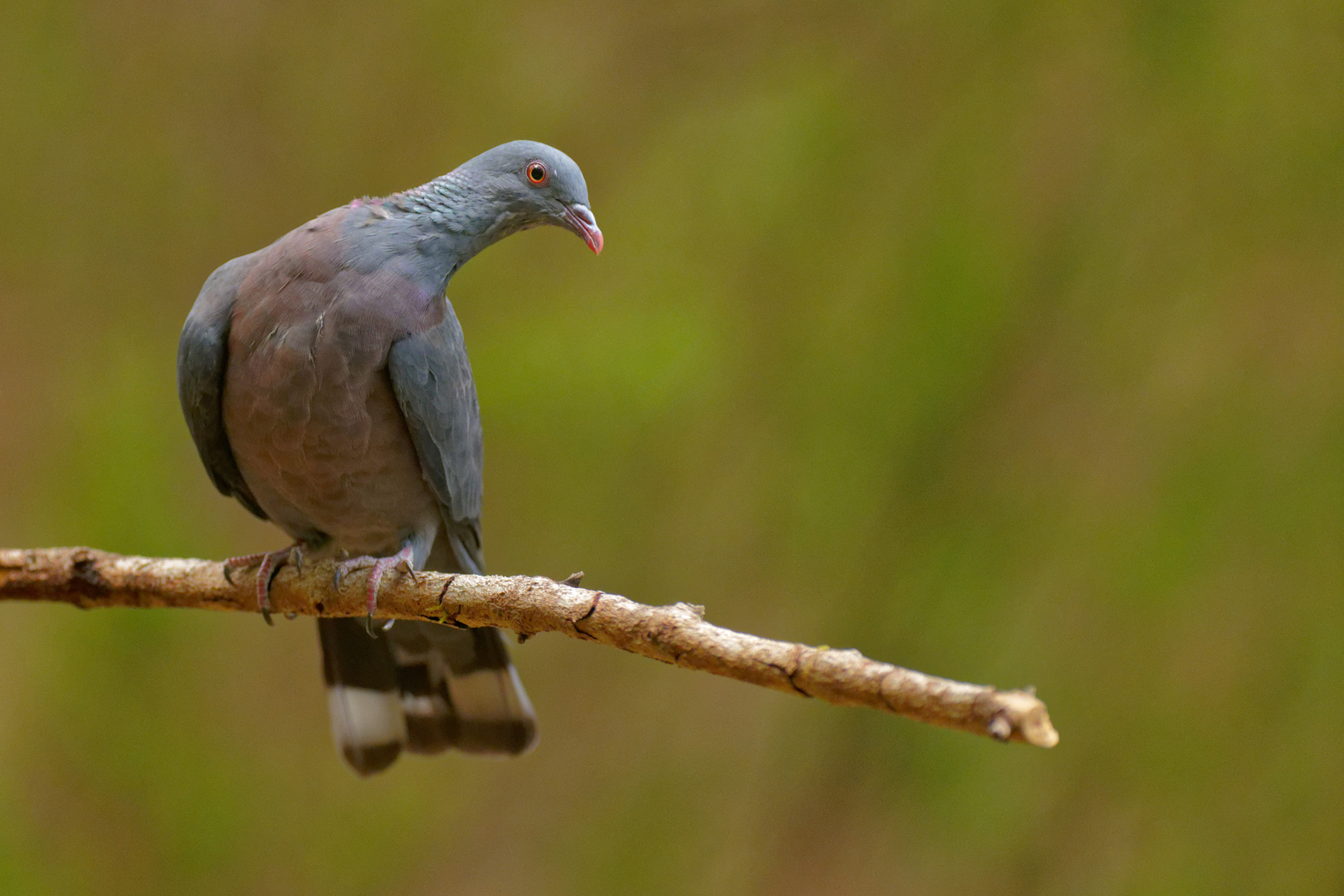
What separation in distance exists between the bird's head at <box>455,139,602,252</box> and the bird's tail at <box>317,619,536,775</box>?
137 centimetres

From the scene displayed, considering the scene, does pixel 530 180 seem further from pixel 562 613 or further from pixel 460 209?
pixel 562 613

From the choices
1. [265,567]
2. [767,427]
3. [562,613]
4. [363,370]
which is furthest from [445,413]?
[767,427]

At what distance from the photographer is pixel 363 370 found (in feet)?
8.43

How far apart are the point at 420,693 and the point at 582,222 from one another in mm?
1700

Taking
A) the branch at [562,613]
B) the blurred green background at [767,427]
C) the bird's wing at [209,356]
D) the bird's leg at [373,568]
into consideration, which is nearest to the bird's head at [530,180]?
the bird's wing at [209,356]

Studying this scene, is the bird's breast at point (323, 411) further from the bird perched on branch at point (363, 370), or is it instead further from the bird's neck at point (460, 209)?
the bird's neck at point (460, 209)

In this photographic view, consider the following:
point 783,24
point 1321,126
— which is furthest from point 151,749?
point 1321,126

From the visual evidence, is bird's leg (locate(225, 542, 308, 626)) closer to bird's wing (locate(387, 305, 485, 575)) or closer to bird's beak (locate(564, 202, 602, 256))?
bird's wing (locate(387, 305, 485, 575))

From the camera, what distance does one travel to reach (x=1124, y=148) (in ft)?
14.8

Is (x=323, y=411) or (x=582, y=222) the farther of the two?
(x=582, y=222)

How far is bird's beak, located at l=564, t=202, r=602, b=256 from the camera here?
9.46 ft

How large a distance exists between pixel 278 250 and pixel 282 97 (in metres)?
2.76

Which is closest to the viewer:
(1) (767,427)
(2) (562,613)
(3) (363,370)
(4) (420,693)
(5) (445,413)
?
(2) (562,613)

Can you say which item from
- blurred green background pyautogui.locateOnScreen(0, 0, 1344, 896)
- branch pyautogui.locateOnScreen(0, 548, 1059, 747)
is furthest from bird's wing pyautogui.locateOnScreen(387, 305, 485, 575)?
blurred green background pyautogui.locateOnScreen(0, 0, 1344, 896)
